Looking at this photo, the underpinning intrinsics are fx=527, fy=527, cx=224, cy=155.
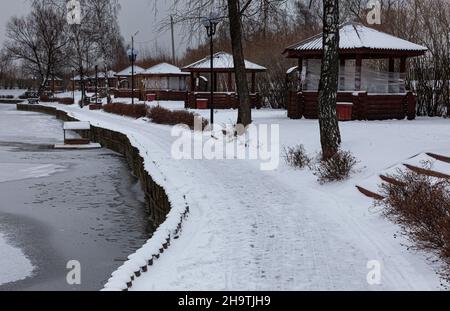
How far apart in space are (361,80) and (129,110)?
15.9 metres

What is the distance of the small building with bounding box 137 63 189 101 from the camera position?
47.3 meters

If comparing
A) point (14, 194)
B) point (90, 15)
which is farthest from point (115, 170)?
point (90, 15)

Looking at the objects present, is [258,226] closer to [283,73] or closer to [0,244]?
[0,244]

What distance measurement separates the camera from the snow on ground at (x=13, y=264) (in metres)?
7.50

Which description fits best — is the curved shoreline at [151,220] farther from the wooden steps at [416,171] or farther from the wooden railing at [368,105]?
the wooden railing at [368,105]

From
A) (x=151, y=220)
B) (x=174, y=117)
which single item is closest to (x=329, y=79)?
(x=151, y=220)

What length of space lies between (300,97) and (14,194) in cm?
1353

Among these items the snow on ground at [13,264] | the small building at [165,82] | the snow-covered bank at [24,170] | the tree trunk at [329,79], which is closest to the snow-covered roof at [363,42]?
the tree trunk at [329,79]

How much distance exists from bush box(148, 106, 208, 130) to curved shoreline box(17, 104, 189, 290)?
3.23m

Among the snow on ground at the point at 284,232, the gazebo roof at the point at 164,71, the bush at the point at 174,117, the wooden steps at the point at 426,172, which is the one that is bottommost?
the snow on ground at the point at 284,232

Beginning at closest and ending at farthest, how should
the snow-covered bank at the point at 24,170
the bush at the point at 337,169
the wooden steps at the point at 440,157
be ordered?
the wooden steps at the point at 440,157 → the bush at the point at 337,169 → the snow-covered bank at the point at 24,170

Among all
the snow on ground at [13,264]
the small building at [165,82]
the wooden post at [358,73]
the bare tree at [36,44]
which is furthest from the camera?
the bare tree at [36,44]

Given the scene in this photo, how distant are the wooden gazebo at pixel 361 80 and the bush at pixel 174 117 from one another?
176 inches

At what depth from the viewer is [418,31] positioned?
29031 millimetres
